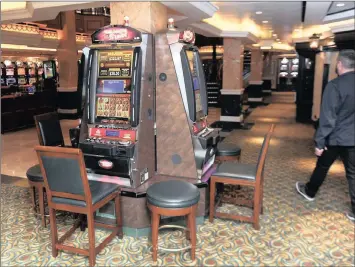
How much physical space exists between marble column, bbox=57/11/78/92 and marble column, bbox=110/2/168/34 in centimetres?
726

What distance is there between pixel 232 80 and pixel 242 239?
6.49 m

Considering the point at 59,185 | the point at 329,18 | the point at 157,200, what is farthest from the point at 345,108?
the point at 329,18

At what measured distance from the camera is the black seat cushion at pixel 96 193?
269 cm

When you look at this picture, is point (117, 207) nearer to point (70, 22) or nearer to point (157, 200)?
point (157, 200)

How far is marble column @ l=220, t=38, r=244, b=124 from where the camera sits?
880cm

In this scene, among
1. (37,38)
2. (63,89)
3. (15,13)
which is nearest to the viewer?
(15,13)

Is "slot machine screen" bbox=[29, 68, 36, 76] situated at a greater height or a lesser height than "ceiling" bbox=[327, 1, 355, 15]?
lesser

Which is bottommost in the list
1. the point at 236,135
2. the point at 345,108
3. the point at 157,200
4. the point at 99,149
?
the point at 236,135

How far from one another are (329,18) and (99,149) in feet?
18.7

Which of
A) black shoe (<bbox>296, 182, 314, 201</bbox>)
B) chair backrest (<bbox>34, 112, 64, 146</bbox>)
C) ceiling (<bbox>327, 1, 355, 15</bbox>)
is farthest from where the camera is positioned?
ceiling (<bbox>327, 1, 355, 15</bbox>)

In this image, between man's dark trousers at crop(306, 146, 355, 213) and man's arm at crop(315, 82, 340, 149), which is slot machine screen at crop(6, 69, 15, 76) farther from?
man's arm at crop(315, 82, 340, 149)

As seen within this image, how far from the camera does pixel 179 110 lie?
3.50 meters

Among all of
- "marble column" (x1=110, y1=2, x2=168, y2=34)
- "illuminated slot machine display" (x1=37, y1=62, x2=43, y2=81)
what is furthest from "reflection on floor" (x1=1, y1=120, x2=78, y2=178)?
"illuminated slot machine display" (x1=37, y1=62, x2=43, y2=81)

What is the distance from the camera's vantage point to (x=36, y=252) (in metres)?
2.96
